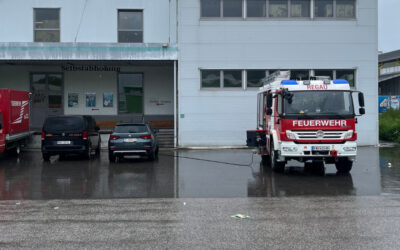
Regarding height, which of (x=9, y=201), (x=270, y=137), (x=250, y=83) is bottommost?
(x=9, y=201)

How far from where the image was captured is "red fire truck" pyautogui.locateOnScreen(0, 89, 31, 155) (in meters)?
18.9

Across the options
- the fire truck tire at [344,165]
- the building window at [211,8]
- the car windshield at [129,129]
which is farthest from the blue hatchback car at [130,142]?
the building window at [211,8]

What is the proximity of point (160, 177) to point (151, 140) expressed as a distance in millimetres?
3857

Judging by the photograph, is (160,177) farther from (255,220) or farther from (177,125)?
(177,125)

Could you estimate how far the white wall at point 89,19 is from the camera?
26797 mm

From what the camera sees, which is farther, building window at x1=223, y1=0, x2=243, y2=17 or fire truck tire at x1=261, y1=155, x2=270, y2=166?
building window at x1=223, y1=0, x2=243, y2=17

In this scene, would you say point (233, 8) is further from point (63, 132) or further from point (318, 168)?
point (318, 168)

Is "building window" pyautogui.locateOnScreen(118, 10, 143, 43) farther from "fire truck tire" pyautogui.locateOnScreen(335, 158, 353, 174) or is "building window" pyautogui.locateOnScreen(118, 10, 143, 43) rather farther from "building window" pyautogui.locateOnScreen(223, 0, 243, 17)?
"fire truck tire" pyautogui.locateOnScreen(335, 158, 353, 174)

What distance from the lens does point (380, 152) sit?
2155 cm

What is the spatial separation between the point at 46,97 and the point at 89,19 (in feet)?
16.5

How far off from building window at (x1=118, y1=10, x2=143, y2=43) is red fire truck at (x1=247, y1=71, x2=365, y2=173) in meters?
14.2

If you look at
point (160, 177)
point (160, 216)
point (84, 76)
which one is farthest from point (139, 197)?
point (84, 76)

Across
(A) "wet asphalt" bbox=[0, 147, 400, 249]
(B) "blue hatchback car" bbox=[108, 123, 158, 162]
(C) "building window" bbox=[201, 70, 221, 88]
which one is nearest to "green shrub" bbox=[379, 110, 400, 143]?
(C) "building window" bbox=[201, 70, 221, 88]

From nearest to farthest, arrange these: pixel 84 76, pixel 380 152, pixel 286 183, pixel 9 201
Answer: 1. pixel 9 201
2. pixel 286 183
3. pixel 380 152
4. pixel 84 76
